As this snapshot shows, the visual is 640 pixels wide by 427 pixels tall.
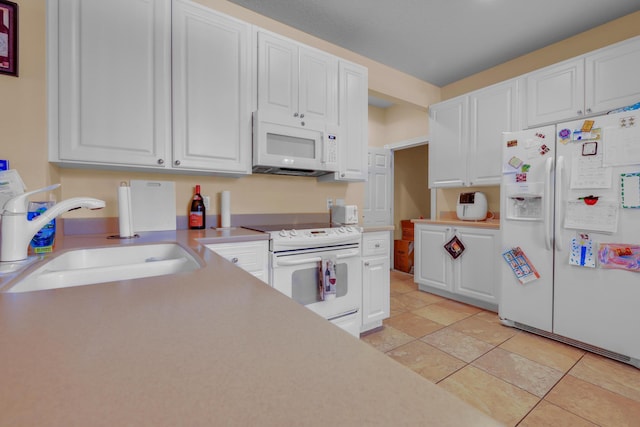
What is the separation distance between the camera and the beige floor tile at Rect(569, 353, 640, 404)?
1.74 metres

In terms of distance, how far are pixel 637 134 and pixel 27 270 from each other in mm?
3134

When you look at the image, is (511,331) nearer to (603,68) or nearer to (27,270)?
(603,68)

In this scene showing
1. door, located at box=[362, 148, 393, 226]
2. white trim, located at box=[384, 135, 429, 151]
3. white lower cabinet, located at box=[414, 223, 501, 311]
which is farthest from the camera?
door, located at box=[362, 148, 393, 226]

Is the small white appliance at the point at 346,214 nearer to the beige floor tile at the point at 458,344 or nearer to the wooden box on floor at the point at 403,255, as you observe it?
the beige floor tile at the point at 458,344

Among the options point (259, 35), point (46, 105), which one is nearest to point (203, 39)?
point (259, 35)

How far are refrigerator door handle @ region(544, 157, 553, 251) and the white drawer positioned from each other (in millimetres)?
1197

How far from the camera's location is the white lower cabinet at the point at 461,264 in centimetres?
295

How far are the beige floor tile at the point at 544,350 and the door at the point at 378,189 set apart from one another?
2613 mm

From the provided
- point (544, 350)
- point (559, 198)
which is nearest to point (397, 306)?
point (544, 350)

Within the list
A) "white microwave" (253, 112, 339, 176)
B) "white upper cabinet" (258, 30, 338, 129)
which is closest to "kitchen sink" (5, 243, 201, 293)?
"white microwave" (253, 112, 339, 176)

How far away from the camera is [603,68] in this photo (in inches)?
94.6

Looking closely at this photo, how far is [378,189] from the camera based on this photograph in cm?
487

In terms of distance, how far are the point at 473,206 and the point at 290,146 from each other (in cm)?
222

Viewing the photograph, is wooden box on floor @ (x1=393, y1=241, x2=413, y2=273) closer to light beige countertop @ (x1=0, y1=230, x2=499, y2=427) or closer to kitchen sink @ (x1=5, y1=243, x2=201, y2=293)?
kitchen sink @ (x1=5, y1=243, x2=201, y2=293)
